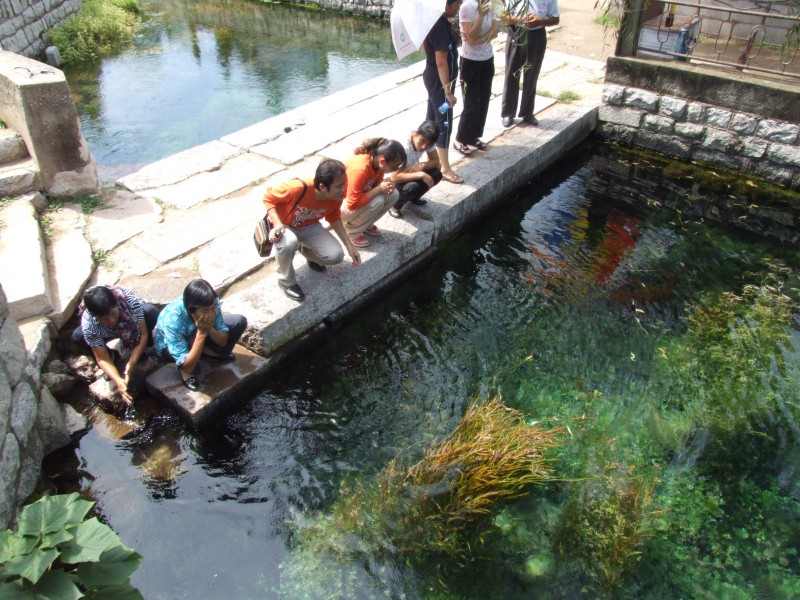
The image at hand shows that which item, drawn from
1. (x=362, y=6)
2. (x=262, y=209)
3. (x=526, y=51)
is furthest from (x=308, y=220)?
(x=362, y=6)

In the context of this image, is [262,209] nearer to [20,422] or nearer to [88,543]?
[20,422]

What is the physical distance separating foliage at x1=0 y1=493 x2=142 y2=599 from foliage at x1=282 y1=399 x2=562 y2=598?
0.96 m

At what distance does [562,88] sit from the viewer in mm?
8531

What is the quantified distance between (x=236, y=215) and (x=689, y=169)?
5.45m

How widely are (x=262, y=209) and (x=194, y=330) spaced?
1.95 meters

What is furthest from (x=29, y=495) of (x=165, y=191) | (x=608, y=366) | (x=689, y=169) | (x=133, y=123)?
(x=689, y=169)

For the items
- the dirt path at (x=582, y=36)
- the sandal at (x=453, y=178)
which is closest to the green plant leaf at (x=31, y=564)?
the sandal at (x=453, y=178)

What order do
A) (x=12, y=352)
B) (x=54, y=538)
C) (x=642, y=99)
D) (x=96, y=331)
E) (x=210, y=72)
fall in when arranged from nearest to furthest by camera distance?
(x=54, y=538) → (x=12, y=352) → (x=96, y=331) → (x=642, y=99) → (x=210, y=72)

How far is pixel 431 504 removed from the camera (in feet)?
11.7

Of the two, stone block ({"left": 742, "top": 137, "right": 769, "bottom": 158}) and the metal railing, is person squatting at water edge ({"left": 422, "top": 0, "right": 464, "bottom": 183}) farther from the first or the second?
stone block ({"left": 742, "top": 137, "right": 769, "bottom": 158})

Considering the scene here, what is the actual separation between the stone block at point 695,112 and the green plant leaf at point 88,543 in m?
7.43

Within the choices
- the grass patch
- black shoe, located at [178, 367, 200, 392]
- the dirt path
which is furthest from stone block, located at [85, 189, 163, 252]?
the dirt path

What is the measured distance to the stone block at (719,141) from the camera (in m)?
7.12

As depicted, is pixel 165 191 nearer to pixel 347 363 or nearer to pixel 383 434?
pixel 347 363
